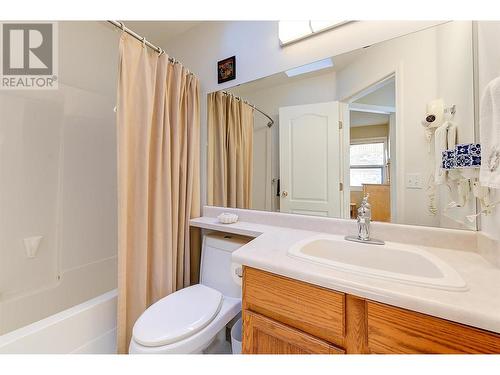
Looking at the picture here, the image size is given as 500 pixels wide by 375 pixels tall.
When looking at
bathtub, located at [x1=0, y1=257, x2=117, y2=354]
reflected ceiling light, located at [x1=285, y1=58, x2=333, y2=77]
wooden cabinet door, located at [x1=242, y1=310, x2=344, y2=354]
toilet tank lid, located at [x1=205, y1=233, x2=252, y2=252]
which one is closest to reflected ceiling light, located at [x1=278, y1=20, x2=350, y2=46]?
reflected ceiling light, located at [x1=285, y1=58, x2=333, y2=77]

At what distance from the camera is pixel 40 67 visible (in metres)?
1.42

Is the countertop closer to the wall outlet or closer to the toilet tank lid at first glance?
the wall outlet

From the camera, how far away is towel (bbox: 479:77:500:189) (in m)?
0.59

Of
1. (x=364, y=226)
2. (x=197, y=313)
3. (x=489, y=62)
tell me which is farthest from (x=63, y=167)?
(x=489, y=62)

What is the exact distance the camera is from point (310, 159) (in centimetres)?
124

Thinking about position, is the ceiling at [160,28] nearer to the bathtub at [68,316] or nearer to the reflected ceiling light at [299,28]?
the reflected ceiling light at [299,28]

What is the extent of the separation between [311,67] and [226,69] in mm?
643

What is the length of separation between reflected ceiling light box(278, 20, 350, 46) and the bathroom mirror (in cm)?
17

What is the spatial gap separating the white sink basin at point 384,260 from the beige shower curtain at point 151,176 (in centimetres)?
85

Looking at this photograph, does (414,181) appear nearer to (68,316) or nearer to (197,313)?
(197,313)

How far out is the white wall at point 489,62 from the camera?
2.30 ft
